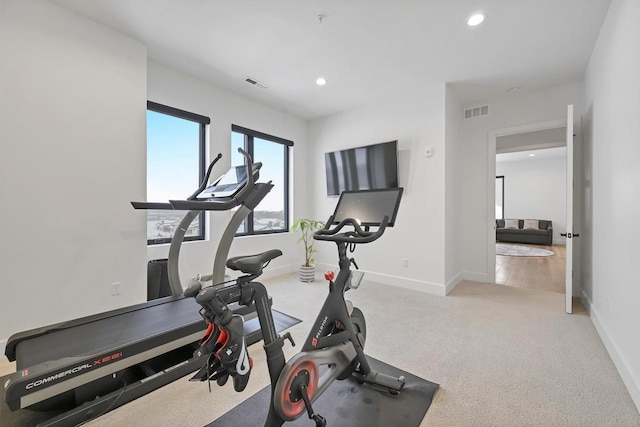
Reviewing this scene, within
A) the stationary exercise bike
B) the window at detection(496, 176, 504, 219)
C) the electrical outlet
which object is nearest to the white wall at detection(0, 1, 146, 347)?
the electrical outlet

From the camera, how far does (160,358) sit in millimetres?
2039

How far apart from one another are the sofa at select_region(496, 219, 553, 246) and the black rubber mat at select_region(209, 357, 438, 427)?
8.36 metres

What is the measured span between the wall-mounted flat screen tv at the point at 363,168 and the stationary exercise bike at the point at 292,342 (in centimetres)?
226

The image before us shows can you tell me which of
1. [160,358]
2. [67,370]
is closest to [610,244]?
[160,358]

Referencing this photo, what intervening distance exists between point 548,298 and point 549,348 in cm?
→ 151

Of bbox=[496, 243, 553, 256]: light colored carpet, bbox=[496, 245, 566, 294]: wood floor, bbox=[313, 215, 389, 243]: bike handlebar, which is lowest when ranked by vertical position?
bbox=[496, 245, 566, 294]: wood floor

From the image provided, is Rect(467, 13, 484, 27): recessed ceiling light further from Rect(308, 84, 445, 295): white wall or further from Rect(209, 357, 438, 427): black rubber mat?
Rect(209, 357, 438, 427): black rubber mat

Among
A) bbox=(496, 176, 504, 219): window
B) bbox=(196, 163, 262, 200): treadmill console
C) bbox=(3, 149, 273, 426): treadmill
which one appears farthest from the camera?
bbox=(496, 176, 504, 219): window

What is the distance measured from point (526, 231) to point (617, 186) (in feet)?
24.0

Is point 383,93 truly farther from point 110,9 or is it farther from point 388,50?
point 110,9

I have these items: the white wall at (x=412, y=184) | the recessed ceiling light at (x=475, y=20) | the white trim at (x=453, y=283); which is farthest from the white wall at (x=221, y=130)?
the recessed ceiling light at (x=475, y=20)

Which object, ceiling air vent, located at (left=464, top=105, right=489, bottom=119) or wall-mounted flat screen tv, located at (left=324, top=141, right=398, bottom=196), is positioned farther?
ceiling air vent, located at (left=464, top=105, right=489, bottom=119)

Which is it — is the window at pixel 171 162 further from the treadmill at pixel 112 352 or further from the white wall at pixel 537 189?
the white wall at pixel 537 189

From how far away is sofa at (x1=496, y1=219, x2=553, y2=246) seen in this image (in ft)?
26.0
